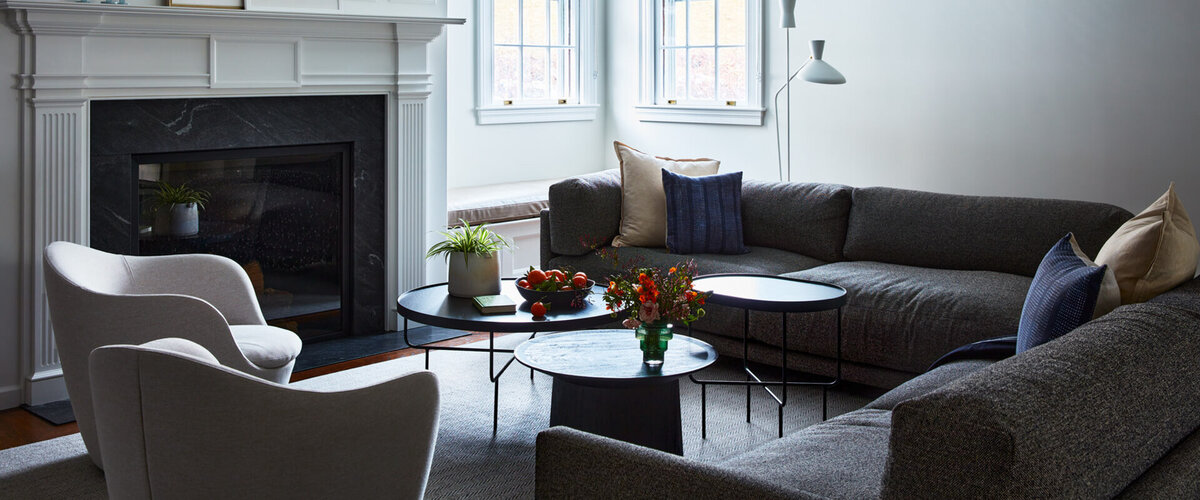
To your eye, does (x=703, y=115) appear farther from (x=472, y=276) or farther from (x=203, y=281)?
(x=203, y=281)

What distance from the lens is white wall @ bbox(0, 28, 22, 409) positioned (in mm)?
3766

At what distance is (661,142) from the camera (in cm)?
662

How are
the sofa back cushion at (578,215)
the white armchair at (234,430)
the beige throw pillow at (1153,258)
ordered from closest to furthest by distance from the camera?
the white armchair at (234,430) < the beige throw pillow at (1153,258) < the sofa back cushion at (578,215)

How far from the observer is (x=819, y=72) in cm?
500

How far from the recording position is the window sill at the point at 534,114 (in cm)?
617

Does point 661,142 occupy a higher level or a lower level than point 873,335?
higher

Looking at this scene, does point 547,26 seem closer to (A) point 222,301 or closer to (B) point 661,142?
(B) point 661,142

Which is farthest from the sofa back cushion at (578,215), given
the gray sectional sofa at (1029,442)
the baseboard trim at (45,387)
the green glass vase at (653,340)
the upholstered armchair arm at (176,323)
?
the gray sectional sofa at (1029,442)

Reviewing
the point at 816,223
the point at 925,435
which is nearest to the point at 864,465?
the point at 925,435

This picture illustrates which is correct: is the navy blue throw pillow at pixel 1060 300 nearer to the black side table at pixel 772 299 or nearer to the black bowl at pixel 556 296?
the black side table at pixel 772 299

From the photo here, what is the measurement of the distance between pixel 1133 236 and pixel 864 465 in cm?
127

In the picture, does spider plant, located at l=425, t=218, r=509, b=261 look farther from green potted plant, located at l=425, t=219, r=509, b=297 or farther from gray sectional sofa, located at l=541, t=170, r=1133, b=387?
gray sectional sofa, located at l=541, t=170, r=1133, b=387

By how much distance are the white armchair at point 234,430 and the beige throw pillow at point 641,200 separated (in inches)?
109

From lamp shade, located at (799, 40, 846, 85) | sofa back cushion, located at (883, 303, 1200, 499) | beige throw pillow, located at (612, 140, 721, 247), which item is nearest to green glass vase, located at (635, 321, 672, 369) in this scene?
sofa back cushion, located at (883, 303, 1200, 499)
